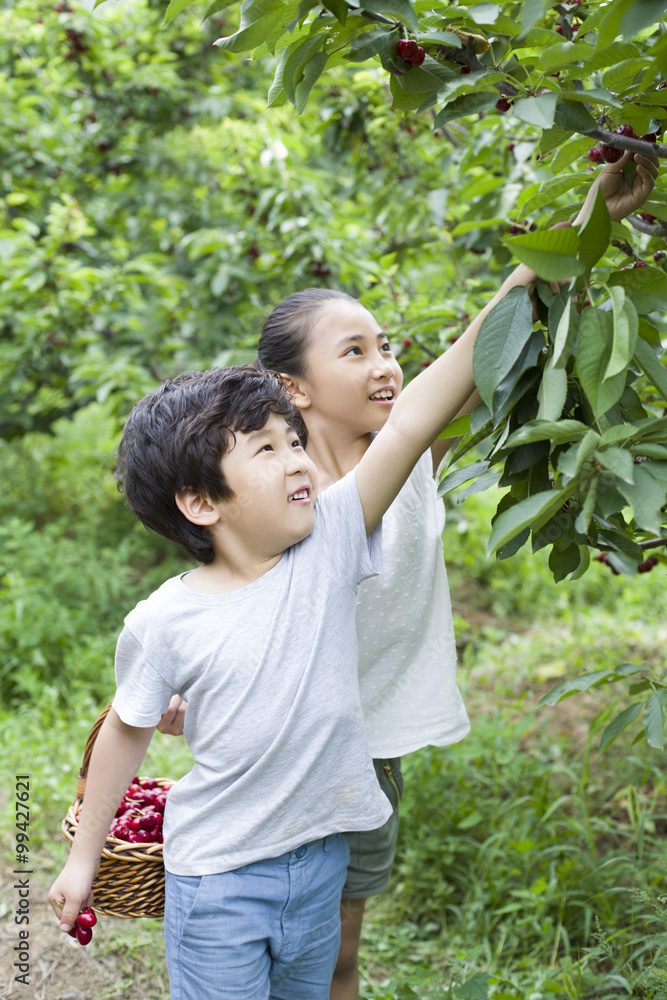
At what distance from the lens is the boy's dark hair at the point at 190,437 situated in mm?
1140

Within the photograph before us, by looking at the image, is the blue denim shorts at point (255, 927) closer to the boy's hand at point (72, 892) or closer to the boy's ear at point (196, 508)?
the boy's hand at point (72, 892)

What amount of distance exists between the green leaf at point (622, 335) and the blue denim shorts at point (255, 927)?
30.8 inches

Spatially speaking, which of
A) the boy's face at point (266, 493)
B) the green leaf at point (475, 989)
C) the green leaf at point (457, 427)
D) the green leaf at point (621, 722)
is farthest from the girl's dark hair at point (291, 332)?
the green leaf at point (475, 989)

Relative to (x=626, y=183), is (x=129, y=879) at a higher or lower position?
lower

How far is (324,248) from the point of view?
8.70 ft

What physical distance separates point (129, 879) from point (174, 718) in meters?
0.24

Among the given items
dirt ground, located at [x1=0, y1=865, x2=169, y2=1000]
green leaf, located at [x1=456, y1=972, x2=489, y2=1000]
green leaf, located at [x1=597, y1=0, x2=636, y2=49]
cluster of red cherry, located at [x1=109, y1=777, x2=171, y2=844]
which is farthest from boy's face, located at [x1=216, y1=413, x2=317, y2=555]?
dirt ground, located at [x1=0, y1=865, x2=169, y2=1000]

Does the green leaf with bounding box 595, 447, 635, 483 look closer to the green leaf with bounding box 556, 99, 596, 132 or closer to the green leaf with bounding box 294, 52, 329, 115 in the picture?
the green leaf with bounding box 556, 99, 596, 132

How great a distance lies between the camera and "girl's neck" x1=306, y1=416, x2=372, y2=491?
1.41 metres

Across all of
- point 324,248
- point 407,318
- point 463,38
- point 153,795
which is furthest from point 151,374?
point 463,38

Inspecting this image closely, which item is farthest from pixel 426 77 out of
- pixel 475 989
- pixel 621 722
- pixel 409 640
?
pixel 475 989

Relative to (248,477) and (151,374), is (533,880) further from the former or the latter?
(151,374)

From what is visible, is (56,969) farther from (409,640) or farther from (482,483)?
(482,483)

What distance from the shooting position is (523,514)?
783mm
